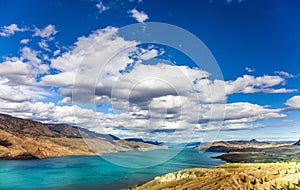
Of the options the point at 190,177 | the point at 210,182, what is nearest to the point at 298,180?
the point at 210,182

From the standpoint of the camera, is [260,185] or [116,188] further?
[116,188]

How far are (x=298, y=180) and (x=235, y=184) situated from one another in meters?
22.8

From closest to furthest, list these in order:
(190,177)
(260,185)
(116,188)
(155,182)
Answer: (260,185) → (190,177) → (155,182) → (116,188)

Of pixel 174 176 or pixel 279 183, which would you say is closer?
pixel 279 183

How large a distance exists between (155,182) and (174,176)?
40.7 feet

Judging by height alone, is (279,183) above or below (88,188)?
above

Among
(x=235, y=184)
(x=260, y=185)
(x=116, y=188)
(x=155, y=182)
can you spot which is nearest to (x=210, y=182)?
(x=235, y=184)

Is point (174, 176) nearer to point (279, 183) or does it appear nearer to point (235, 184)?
point (235, 184)

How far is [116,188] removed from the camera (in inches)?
7781

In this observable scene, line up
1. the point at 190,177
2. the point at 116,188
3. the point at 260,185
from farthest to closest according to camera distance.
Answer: the point at 116,188 → the point at 190,177 → the point at 260,185

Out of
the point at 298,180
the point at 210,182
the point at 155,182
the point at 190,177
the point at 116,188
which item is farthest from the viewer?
the point at 116,188

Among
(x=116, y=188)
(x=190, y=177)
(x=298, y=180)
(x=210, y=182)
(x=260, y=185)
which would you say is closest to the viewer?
(x=298, y=180)

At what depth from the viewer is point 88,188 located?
652ft

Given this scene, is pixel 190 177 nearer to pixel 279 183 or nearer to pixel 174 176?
pixel 174 176
